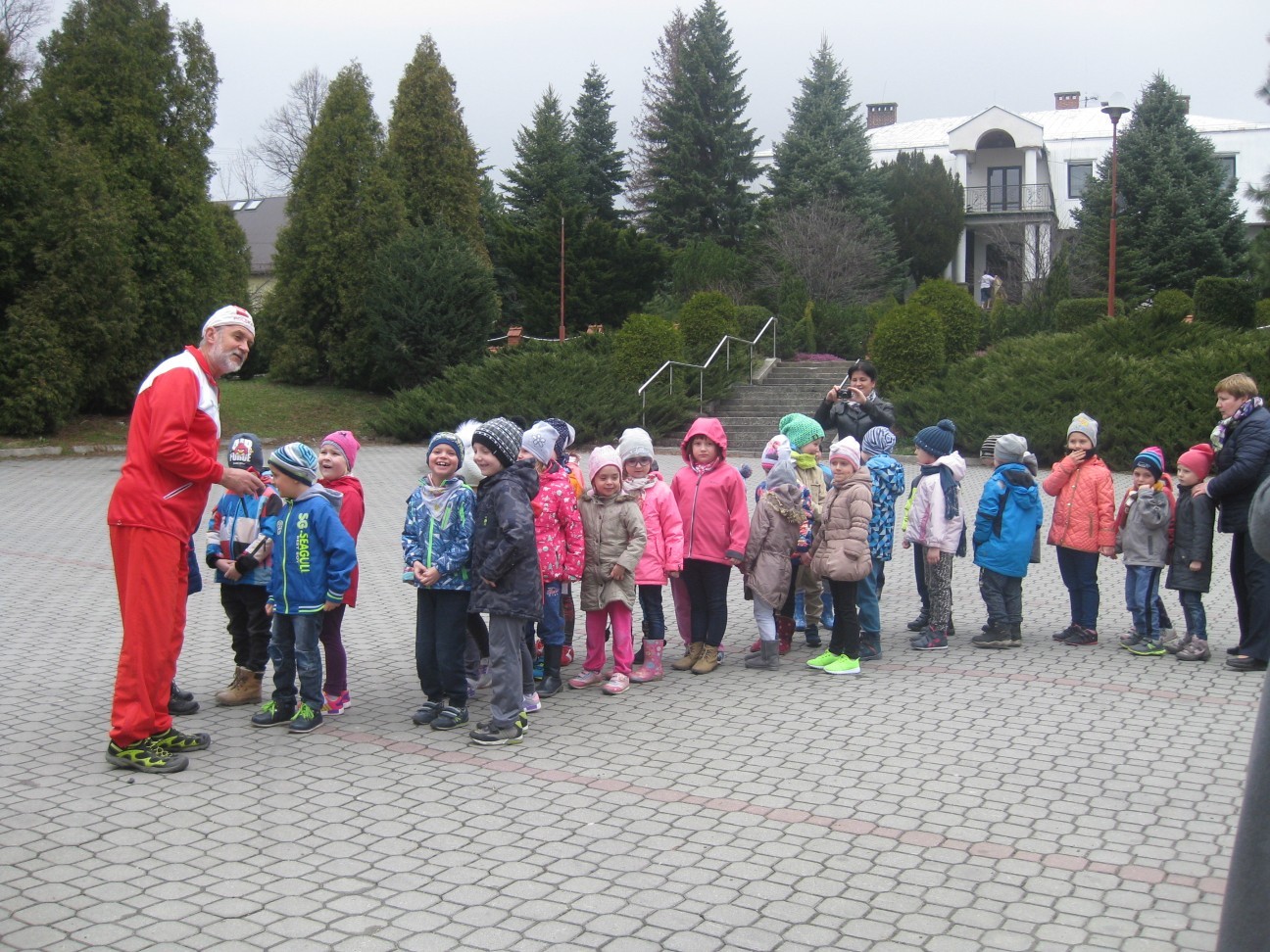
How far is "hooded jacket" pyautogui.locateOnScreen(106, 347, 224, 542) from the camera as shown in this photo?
17.5 ft

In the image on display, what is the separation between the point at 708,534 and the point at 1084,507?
265cm

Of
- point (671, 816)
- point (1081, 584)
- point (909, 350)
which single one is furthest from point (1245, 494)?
point (909, 350)

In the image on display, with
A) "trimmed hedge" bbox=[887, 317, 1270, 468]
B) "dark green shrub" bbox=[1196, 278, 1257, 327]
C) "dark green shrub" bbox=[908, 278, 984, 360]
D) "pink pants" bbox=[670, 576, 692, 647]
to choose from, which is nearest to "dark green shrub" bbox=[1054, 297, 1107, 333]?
"dark green shrub" bbox=[1196, 278, 1257, 327]

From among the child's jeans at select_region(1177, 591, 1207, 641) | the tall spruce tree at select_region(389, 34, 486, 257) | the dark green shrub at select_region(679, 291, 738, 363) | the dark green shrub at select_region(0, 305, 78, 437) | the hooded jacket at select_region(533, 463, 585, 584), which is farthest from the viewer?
the tall spruce tree at select_region(389, 34, 486, 257)

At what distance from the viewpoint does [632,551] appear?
6.88 m

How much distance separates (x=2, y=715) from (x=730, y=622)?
483 centimetres

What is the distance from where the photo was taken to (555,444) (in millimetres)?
6910

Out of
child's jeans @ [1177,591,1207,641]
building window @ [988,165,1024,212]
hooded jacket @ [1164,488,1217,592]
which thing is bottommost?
child's jeans @ [1177,591,1207,641]

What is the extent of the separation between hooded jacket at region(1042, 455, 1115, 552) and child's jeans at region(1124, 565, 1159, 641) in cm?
27

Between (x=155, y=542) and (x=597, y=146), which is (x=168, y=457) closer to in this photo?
(x=155, y=542)

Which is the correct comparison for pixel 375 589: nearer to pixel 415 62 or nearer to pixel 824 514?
pixel 824 514

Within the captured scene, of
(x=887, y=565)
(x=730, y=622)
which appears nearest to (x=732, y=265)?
(x=887, y=565)

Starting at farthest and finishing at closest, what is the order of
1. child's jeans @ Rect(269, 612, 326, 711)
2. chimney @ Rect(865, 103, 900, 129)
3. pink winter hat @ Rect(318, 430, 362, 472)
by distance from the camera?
chimney @ Rect(865, 103, 900, 129) < pink winter hat @ Rect(318, 430, 362, 472) < child's jeans @ Rect(269, 612, 326, 711)

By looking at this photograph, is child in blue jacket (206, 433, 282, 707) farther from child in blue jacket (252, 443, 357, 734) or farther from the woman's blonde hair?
the woman's blonde hair
